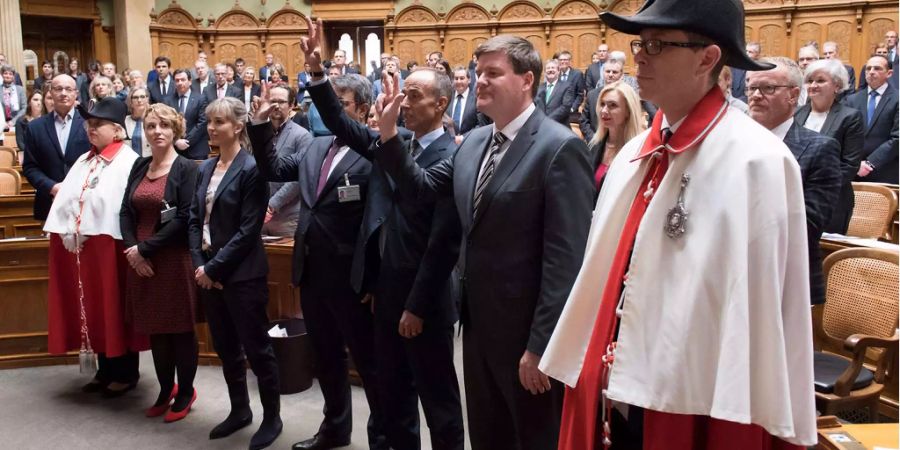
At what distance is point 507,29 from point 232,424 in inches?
474

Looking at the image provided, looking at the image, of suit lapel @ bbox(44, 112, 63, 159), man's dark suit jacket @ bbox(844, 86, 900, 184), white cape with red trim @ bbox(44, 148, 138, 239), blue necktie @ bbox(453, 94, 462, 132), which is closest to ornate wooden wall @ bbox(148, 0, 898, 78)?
blue necktie @ bbox(453, 94, 462, 132)

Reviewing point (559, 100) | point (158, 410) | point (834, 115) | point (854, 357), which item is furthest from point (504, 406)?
point (559, 100)

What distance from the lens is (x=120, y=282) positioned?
3881mm

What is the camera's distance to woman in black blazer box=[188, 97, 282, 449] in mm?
3273

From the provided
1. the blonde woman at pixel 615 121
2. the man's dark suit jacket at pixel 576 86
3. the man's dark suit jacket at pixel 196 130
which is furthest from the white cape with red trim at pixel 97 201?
the man's dark suit jacket at pixel 576 86

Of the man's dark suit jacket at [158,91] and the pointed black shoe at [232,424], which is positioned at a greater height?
the man's dark suit jacket at [158,91]

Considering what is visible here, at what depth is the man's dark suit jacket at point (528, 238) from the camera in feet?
6.68

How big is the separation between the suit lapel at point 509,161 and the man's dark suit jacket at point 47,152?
3740 millimetres

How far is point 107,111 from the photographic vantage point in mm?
3850

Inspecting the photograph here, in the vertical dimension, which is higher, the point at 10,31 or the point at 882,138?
the point at 10,31

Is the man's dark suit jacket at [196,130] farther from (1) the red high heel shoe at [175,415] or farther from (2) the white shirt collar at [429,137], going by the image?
(2) the white shirt collar at [429,137]

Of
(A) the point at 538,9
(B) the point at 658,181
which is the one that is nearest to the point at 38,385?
(B) the point at 658,181

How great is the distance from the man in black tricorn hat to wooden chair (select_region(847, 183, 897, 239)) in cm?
356

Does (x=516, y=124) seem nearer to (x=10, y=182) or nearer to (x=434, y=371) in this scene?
(x=434, y=371)
